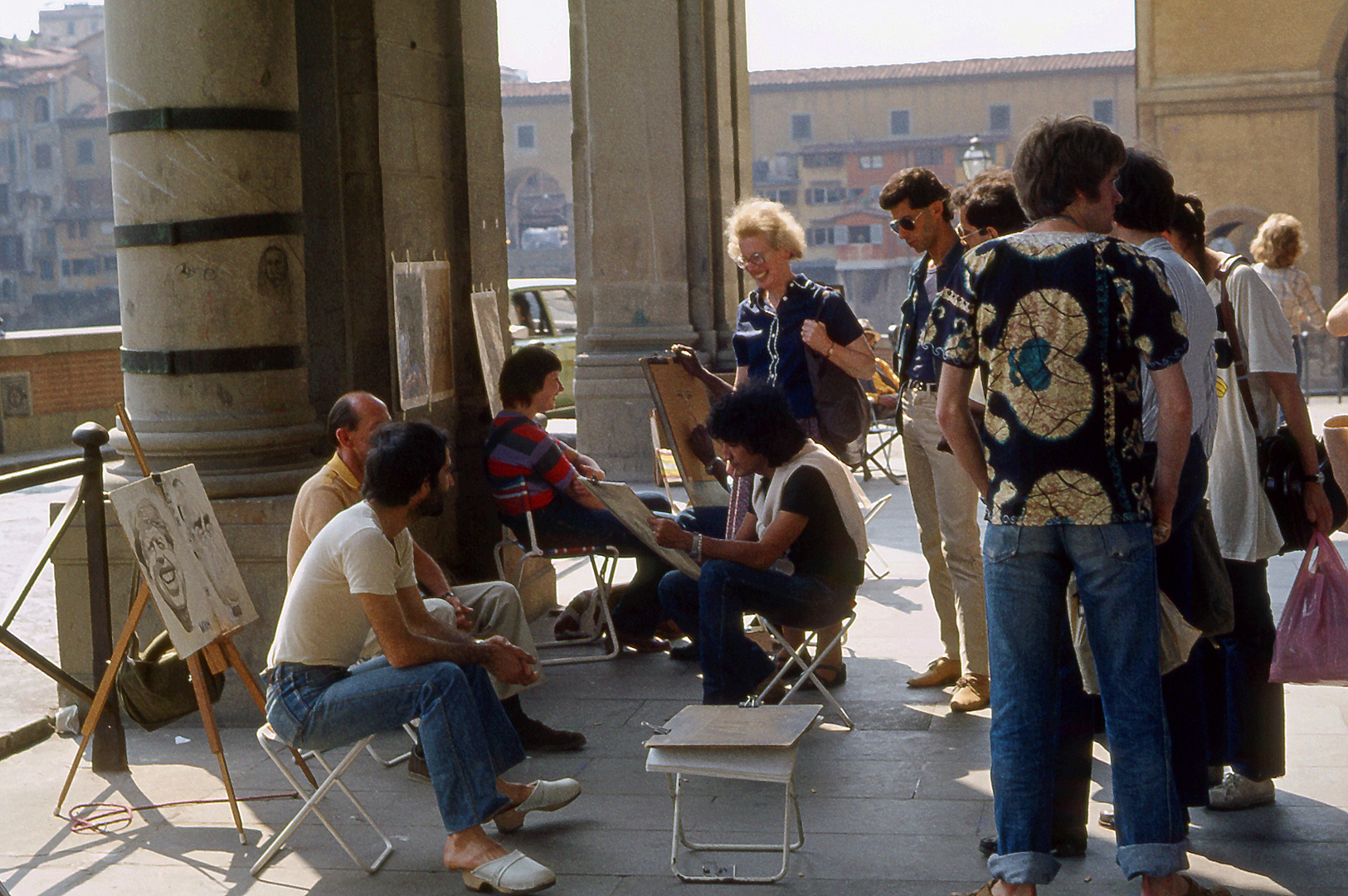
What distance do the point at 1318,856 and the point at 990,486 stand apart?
4.58 feet

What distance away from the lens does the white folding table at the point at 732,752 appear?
355 centimetres

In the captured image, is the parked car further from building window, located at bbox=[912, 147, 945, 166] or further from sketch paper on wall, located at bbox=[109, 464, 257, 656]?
building window, located at bbox=[912, 147, 945, 166]

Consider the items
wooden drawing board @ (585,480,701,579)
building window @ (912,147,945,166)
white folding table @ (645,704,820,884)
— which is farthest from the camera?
building window @ (912,147,945,166)

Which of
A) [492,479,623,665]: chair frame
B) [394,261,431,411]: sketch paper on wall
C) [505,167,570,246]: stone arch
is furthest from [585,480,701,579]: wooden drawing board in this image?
[505,167,570,246]: stone arch

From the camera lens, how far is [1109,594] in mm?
3082

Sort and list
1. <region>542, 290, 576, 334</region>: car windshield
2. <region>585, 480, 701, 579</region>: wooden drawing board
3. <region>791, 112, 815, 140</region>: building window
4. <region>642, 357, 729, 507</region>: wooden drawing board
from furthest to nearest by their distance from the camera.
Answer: <region>791, 112, 815, 140</region>: building window
<region>542, 290, 576, 334</region>: car windshield
<region>642, 357, 729, 507</region>: wooden drawing board
<region>585, 480, 701, 579</region>: wooden drawing board

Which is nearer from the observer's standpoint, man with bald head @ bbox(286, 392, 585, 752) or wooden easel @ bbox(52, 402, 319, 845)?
wooden easel @ bbox(52, 402, 319, 845)

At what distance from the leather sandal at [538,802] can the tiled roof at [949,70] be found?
Result: 5728 centimetres

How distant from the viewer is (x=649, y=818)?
4.19 meters

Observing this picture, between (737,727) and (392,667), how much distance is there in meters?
0.88

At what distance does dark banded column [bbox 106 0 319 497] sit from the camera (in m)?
5.15

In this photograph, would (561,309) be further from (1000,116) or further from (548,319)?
(1000,116)

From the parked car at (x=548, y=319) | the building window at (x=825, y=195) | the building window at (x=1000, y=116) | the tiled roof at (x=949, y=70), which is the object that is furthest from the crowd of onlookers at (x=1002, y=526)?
the building window at (x=825, y=195)

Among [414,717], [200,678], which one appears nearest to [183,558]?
[200,678]
